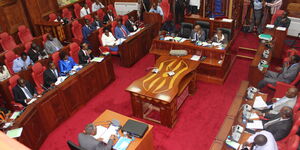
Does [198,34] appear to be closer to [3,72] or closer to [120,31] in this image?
[120,31]

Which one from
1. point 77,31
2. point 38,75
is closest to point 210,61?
point 38,75

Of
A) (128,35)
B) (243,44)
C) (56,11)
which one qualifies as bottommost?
(243,44)

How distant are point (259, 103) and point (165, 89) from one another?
6.46ft

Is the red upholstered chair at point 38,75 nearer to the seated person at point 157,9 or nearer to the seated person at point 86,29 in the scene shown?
the seated person at point 86,29

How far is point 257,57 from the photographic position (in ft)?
22.3

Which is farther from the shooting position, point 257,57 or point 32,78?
point 257,57

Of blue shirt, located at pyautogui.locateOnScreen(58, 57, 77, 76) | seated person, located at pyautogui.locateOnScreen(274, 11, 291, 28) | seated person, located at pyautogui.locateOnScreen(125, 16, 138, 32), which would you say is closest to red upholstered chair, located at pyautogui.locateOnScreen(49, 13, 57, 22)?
seated person, located at pyautogui.locateOnScreen(125, 16, 138, 32)

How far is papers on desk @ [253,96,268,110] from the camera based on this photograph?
5.16 m

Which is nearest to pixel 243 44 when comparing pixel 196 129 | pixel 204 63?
pixel 204 63

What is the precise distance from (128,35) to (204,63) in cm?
299

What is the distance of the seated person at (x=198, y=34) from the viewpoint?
25.2 ft

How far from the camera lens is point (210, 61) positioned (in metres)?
7.01

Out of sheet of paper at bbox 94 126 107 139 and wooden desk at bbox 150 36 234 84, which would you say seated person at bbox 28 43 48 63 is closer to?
wooden desk at bbox 150 36 234 84

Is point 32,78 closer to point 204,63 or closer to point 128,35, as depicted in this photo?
point 128,35
